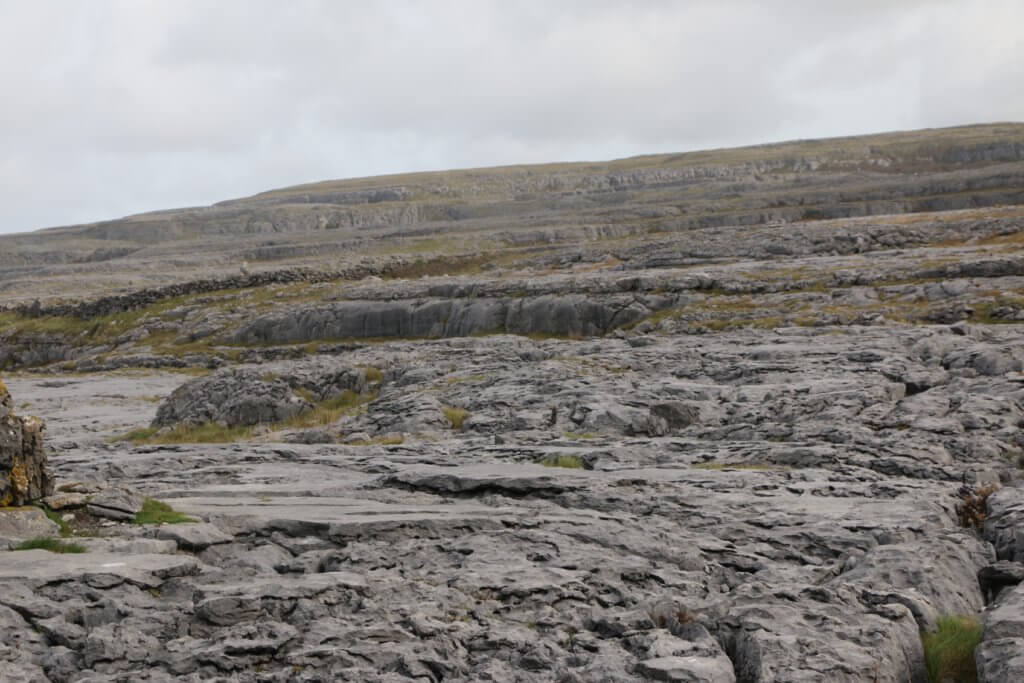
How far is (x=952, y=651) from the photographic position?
33.6 ft

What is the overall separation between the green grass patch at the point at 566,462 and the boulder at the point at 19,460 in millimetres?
9463

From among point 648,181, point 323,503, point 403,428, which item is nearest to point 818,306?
point 403,428

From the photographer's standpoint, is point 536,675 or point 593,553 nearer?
point 536,675

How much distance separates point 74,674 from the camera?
9320 millimetres

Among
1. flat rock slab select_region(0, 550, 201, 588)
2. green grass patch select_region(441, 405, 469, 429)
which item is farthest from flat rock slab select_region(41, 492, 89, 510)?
green grass patch select_region(441, 405, 469, 429)

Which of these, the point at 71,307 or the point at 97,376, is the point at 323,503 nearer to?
the point at 97,376

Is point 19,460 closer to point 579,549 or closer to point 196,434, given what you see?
point 579,549

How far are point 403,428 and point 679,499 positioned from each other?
12.0 metres

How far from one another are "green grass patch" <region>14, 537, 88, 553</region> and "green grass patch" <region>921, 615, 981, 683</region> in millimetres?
10484

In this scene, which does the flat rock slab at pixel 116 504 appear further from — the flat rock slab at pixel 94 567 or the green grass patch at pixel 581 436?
the green grass patch at pixel 581 436

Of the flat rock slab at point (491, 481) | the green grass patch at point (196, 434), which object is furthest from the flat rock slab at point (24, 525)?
the green grass patch at point (196, 434)

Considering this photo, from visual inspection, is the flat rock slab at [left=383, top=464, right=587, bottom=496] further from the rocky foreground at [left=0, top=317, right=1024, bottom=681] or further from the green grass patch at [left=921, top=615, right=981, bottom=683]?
the green grass patch at [left=921, top=615, right=981, bottom=683]

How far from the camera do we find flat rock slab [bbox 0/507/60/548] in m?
12.1

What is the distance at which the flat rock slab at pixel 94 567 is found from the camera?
1073 cm
